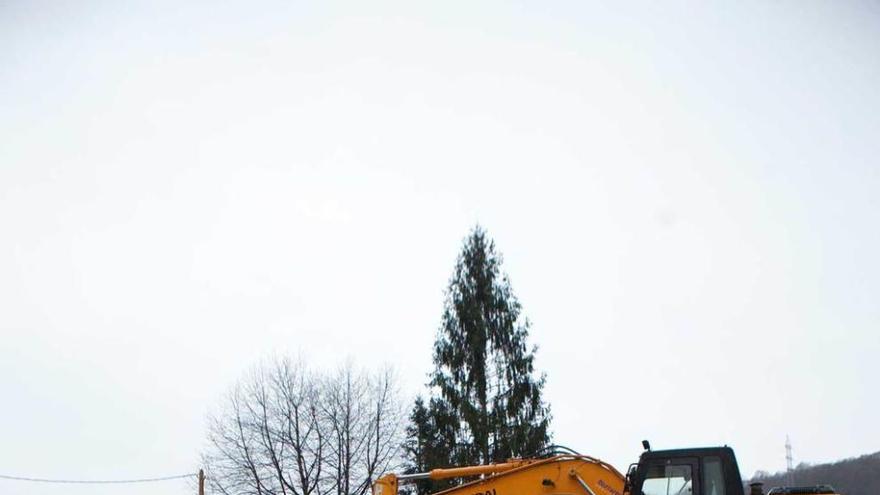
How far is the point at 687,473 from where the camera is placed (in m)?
12.1

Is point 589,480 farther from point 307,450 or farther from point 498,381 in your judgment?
point 307,450

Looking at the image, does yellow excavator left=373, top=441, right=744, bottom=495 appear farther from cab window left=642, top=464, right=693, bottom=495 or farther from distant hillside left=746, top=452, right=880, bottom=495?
distant hillside left=746, top=452, right=880, bottom=495

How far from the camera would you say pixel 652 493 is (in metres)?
12.2

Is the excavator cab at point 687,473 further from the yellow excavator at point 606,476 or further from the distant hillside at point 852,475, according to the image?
the distant hillside at point 852,475

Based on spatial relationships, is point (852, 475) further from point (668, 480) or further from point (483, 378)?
point (668, 480)

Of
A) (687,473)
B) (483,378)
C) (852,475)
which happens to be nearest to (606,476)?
(687,473)

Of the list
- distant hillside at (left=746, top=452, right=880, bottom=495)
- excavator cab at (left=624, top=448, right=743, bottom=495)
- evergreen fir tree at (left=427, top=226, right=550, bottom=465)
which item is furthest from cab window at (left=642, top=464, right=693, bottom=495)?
distant hillside at (left=746, top=452, right=880, bottom=495)

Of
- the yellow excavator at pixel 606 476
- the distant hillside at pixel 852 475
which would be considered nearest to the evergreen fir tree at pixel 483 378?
the distant hillside at pixel 852 475

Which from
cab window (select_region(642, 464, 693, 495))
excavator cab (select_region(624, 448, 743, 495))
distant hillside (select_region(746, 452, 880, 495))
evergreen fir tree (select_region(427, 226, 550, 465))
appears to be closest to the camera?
excavator cab (select_region(624, 448, 743, 495))

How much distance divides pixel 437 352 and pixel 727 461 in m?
25.4

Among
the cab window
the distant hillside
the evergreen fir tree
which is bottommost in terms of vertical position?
the cab window

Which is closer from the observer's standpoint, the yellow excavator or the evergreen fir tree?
the yellow excavator

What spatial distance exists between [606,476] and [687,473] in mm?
1824

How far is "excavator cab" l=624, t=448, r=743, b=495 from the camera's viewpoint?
38.9 ft
